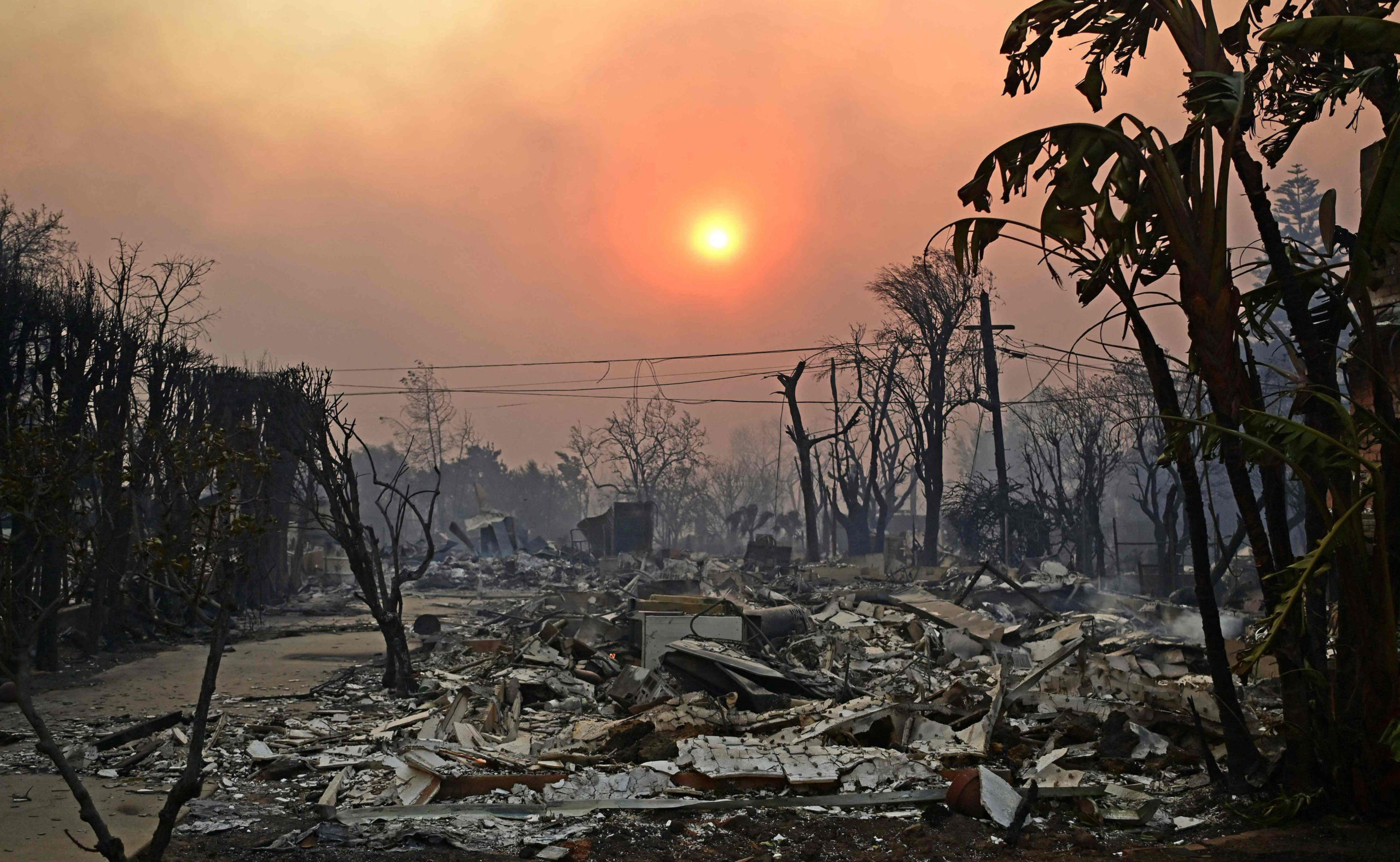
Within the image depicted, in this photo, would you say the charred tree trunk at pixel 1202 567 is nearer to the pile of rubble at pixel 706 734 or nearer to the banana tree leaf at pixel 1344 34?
the pile of rubble at pixel 706 734

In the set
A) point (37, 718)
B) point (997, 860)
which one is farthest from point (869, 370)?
point (37, 718)

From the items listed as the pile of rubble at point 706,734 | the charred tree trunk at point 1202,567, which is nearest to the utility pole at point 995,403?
the pile of rubble at point 706,734

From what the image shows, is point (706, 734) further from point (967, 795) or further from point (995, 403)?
point (995, 403)

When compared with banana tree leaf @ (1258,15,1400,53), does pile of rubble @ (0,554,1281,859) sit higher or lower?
lower

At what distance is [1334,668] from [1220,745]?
252cm

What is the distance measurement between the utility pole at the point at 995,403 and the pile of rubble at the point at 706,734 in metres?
12.3

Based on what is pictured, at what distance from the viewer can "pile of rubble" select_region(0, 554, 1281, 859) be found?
6465 mm

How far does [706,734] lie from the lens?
8.30 m

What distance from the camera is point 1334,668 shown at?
17.8 feet

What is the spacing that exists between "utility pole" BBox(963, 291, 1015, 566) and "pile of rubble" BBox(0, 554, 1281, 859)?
1229cm

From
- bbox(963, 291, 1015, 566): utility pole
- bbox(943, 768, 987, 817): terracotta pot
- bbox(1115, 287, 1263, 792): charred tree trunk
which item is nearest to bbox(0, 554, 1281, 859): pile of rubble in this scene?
bbox(943, 768, 987, 817): terracotta pot

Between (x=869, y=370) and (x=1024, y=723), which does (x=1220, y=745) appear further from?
(x=869, y=370)

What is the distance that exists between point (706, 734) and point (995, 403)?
800 inches

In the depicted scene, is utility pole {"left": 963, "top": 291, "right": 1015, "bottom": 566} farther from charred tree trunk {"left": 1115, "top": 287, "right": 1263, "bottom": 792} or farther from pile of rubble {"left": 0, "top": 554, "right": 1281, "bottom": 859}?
charred tree trunk {"left": 1115, "top": 287, "right": 1263, "bottom": 792}
